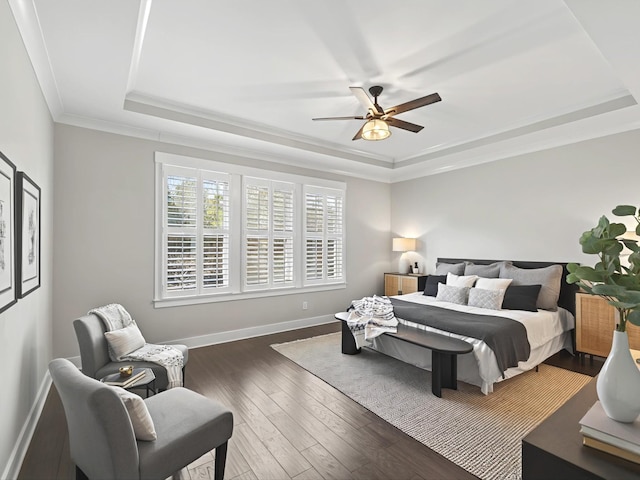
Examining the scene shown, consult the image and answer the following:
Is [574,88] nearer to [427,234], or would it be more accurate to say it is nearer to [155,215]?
[427,234]

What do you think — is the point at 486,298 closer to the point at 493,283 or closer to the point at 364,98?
the point at 493,283

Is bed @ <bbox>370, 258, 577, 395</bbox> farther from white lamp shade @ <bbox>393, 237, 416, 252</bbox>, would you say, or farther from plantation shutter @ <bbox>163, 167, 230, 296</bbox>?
plantation shutter @ <bbox>163, 167, 230, 296</bbox>

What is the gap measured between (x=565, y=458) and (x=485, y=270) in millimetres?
3977

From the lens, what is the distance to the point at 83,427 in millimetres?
1527

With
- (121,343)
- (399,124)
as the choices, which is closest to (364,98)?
(399,124)

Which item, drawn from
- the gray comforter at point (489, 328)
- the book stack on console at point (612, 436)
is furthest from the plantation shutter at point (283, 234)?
the book stack on console at point (612, 436)

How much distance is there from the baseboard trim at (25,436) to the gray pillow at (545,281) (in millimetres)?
5102

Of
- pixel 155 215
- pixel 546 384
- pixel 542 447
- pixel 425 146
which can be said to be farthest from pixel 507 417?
pixel 155 215

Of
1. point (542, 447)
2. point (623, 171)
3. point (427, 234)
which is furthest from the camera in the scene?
point (427, 234)

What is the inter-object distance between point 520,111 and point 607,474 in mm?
3934

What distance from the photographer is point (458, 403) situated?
2.83m

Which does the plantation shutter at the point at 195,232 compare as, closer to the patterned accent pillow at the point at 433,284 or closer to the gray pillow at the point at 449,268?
the patterned accent pillow at the point at 433,284

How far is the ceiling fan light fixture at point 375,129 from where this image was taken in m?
3.19

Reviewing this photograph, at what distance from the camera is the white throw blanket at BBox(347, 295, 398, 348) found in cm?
363
